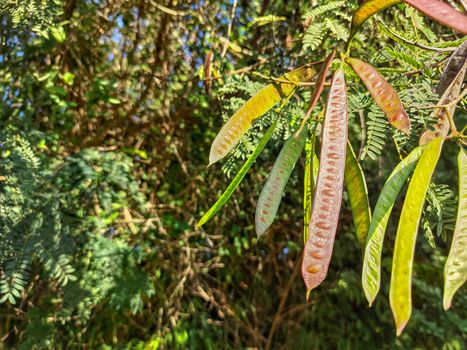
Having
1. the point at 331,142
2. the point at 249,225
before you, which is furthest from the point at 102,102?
the point at 331,142

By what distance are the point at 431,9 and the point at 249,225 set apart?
1.49m

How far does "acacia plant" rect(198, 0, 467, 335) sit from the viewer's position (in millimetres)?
429

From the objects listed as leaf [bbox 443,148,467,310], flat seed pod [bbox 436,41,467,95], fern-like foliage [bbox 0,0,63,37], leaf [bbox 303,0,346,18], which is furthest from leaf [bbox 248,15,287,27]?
leaf [bbox 443,148,467,310]

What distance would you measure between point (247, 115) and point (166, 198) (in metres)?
1.36

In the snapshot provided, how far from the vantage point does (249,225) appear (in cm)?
189

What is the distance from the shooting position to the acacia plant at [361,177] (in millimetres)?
429

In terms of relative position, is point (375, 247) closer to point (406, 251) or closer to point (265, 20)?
point (406, 251)

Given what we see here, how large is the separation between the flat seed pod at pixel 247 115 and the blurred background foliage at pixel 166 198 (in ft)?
2.48

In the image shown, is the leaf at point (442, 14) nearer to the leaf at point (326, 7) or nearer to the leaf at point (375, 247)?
the leaf at point (375, 247)

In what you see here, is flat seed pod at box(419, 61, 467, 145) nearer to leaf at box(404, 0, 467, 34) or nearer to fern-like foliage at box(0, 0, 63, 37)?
leaf at box(404, 0, 467, 34)

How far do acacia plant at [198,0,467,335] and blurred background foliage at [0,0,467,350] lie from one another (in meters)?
0.77

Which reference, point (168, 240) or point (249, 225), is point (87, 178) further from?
point (249, 225)

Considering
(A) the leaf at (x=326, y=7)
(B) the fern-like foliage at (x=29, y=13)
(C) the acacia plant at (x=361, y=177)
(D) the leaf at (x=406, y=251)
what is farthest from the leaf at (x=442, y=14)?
(B) the fern-like foliage at (x=29, y=13)

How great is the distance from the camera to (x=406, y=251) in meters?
0.43
